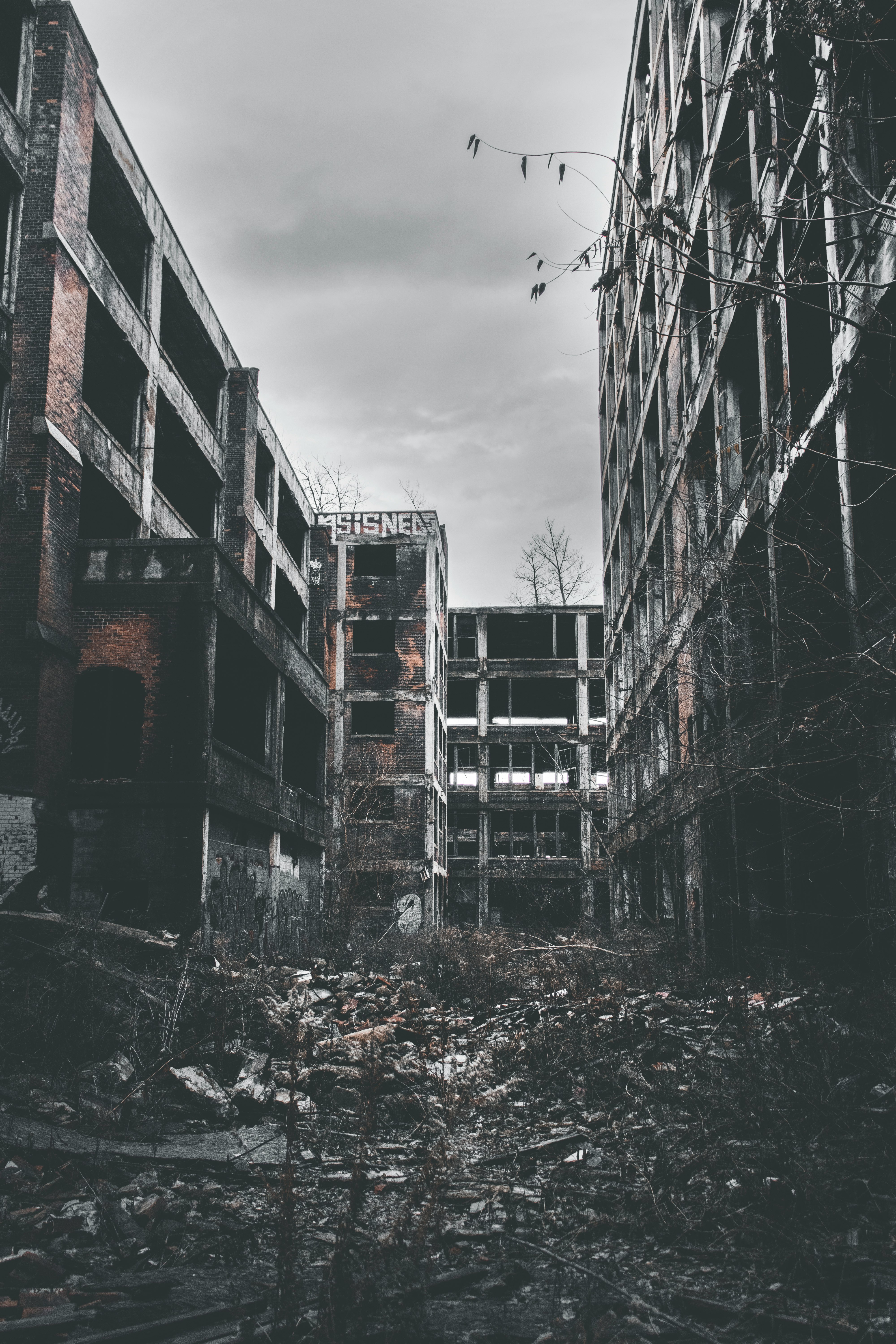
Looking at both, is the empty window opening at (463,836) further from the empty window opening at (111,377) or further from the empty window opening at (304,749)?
the empty window opening at (111,377)

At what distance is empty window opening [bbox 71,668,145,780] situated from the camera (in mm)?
14516

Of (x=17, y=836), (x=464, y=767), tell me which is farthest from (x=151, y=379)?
(x=464, y=767)

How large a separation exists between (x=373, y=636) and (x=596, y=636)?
11.7 meters

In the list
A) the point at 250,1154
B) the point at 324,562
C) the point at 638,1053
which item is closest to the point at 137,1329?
the point at 250,1154

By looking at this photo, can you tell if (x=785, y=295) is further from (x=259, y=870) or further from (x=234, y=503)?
(x=234, y=503)

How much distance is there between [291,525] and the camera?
29.9 metres

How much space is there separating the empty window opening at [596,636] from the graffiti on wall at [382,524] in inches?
368

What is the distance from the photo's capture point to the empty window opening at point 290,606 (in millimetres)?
28125

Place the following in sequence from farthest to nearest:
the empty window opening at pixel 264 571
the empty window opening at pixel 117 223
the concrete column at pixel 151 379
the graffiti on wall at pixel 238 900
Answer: the empty window opening at pixel 264 571
the concrete column at pixel 151 379
the empty window opening at pixel 117 223
the graffiti on wall at pixel 238 900

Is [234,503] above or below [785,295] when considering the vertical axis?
Answer: above

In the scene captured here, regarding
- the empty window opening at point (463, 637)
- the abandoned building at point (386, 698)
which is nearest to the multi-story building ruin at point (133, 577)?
the abandoned building at point (386, 698)

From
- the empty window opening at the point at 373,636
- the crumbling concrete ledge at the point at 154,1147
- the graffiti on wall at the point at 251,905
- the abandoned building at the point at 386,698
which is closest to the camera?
the crumbling concrete ledge at the point at 154,1147

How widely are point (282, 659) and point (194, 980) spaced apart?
10.8 metres

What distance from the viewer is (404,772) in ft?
113
